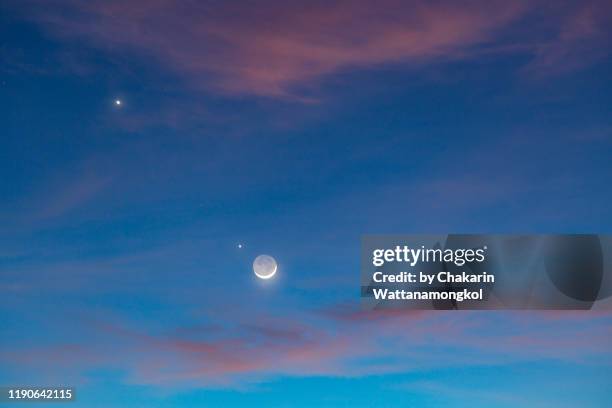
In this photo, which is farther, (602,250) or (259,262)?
(259,262)

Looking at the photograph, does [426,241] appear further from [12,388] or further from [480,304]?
[12,388]

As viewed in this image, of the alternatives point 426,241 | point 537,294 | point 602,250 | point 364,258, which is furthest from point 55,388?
point 602,250

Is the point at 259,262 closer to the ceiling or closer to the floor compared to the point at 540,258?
closer to the ceiling

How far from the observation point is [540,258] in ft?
21.5

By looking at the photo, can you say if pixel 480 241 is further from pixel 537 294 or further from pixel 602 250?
pixel 602 250

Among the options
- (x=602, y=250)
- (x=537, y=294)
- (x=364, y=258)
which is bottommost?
(x=537, y=294)

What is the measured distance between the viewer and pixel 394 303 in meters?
6.55

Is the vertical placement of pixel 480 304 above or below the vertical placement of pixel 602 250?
below

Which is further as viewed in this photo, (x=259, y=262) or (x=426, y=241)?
(x=259, y=262)

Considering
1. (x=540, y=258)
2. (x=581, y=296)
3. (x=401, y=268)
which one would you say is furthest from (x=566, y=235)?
(x=401, y=268)

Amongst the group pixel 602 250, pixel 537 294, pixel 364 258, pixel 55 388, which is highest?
pixel 364 258

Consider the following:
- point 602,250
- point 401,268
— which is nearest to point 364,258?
point 401,268

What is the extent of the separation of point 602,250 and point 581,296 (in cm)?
90

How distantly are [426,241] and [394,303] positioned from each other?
4.11 ft
